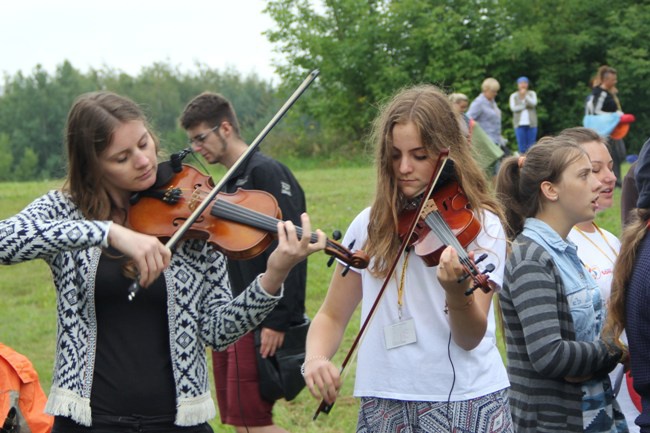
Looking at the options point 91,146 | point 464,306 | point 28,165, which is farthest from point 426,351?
point 28,165

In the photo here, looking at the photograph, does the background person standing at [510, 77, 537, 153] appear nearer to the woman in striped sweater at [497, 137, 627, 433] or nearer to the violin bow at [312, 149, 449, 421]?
the woman in striped sweater at [497, 137, 627, 433]

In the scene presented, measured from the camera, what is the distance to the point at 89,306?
2424 mm

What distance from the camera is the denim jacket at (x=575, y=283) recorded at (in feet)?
9.65

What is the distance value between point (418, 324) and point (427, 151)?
483 mm

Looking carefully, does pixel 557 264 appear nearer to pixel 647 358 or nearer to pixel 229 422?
pixel 647 358

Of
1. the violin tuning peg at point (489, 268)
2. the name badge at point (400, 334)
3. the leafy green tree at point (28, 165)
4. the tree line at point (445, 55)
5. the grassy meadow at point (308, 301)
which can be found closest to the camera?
the violin tuning peg at point (489, 268)

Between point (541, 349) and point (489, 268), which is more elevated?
point (489, 268)

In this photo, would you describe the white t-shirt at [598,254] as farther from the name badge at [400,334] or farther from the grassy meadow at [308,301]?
the name badge at [400,334]

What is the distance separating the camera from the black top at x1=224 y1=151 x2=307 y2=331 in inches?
159

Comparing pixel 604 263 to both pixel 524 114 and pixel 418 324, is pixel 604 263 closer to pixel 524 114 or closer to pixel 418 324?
pixel 418 324

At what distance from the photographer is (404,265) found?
→ 98.9 inches

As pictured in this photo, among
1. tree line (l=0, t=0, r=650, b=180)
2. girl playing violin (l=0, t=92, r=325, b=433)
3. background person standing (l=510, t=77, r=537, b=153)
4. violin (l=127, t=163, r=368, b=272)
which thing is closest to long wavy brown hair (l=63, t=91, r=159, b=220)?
girl playing violin (l=0, t=92, r=325, b=433)

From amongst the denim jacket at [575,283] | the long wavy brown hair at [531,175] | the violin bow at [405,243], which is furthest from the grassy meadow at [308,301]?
the violin bow at [405,243]

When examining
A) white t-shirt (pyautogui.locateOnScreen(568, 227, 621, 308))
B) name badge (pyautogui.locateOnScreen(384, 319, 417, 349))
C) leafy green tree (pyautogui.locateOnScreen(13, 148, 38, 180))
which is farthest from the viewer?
leafy green tree (pyautogui.locateOnScreen(13, 148, 38, 180))
